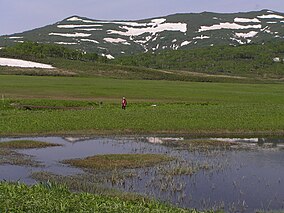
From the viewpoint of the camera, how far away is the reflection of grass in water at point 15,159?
29781 mm

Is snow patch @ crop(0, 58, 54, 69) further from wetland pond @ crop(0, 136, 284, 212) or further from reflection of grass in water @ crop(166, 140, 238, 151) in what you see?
reflection of grass in water @ crop(166, 140, 238, 151)

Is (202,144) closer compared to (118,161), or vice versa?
(118,161)

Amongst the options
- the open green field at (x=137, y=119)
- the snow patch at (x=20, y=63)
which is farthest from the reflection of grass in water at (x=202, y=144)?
the snow patch at (x=20, y=63)

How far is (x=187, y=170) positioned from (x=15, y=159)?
1080cm

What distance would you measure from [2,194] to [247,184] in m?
12.7

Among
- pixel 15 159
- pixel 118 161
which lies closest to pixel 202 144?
pixel 118 161

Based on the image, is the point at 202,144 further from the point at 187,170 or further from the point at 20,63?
the point at 20,63

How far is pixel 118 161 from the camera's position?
3095cm

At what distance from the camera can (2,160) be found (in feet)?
100

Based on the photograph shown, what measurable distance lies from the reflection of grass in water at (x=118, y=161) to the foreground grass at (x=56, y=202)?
986 centimetres

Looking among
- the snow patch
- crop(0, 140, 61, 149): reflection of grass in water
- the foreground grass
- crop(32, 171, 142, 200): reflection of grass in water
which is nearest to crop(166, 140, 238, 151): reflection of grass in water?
crop(0, 140, 61, 149): reflection of grass in water

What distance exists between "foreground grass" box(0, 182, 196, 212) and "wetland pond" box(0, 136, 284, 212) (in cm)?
393

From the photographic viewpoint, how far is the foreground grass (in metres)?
16.9

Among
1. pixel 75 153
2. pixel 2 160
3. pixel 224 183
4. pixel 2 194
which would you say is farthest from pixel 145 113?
pixel 2 194
